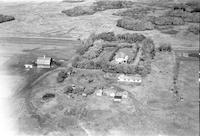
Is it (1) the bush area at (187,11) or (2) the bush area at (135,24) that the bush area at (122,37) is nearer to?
(2) the bush area at (135,24)

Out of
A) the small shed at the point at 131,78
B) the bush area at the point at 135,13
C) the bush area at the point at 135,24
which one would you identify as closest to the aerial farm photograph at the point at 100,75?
the bush area at the point at 135,24

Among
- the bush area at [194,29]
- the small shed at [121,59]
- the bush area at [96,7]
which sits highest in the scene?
the bush area at [96,7]

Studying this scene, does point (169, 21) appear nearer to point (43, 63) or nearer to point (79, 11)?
point (79, 11)

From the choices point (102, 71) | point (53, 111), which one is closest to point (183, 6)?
point (102, 71)

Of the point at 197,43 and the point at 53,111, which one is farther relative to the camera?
the point at 197,43

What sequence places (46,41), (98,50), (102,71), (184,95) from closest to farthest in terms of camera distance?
(184,95) < (102,71) < (98,50) < (46,41)

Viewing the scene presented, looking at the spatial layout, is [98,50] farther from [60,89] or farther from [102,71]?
[60,89]

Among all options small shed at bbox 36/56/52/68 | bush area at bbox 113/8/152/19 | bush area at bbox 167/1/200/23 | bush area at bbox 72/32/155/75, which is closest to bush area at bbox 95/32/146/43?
bush area at bbox 72/32/155/75
